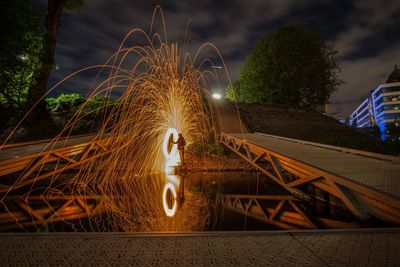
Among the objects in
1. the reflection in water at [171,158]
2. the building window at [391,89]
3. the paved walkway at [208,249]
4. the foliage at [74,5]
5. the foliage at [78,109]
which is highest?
the building window at [391,89]

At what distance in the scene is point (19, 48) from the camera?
1109 cm

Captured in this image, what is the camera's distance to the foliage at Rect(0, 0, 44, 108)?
10375 millimetres

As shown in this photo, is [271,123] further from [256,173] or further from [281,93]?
[256,173]

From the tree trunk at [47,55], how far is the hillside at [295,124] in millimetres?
14278

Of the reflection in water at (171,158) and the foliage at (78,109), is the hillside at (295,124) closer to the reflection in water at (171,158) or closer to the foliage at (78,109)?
the reflection in water at (171,158)

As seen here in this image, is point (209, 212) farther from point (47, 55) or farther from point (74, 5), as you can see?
point (74, 5)

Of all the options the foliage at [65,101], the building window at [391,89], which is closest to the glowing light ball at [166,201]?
the foliage at [65,101]

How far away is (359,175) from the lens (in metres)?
3.71

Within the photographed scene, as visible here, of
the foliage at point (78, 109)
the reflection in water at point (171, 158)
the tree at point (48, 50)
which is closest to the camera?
the reflection in water at point (171, 158)

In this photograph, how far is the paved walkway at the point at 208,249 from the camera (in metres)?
1.68

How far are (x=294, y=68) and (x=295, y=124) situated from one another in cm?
840

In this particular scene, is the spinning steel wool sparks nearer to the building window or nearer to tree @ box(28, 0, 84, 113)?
tree @ box(28, 0, 84, 113)

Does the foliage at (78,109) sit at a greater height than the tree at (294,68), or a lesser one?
lesser

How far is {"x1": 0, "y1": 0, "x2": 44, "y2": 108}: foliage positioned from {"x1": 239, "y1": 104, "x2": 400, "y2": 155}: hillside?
14660 mm
